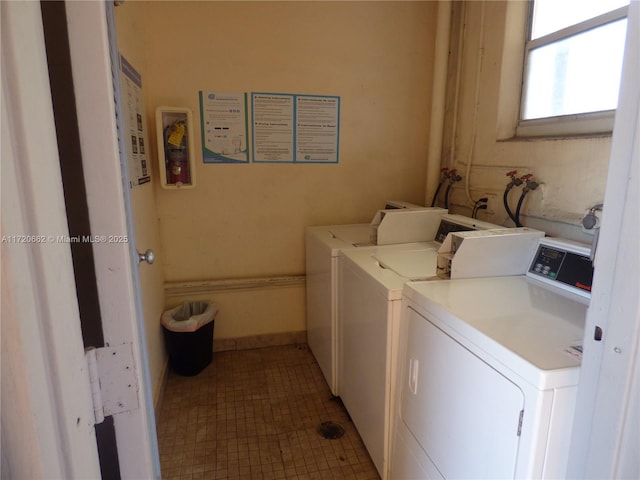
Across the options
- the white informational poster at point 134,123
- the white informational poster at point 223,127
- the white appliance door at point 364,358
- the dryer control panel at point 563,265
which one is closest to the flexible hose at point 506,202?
the dryer control panel at point 563,265

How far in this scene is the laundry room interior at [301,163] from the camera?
2.15m

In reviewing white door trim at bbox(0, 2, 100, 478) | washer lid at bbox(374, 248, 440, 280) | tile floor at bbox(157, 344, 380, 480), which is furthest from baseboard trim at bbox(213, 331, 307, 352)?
white door trim at bbox(0, 2, 100, 478)

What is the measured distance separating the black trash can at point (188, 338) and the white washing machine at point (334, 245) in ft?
2.30

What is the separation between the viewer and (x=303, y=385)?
236cm

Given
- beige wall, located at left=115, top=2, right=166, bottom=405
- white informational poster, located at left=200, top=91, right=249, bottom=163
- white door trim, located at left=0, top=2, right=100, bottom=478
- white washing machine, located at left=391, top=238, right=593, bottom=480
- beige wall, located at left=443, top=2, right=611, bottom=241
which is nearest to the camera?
white door trim, located at left=0, top=2, right=100, bottom=478

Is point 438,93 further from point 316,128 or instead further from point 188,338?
point 188,338

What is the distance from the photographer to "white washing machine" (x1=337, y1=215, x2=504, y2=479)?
1.50 m

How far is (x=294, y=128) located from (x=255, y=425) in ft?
5.89

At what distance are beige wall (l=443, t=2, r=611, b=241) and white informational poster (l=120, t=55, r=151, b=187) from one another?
1.87 m

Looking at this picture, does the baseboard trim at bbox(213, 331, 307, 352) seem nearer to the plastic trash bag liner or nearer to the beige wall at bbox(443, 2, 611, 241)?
the plastic trash bag liner

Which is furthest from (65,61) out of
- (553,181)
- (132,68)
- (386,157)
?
(386,157)

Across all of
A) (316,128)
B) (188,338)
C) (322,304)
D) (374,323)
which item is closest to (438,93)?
(316,128)

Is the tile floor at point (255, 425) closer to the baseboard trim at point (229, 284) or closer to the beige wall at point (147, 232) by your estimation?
the beige wall at point (147, 232)

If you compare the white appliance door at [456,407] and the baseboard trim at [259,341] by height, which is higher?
the white appliance door at [456,407]
